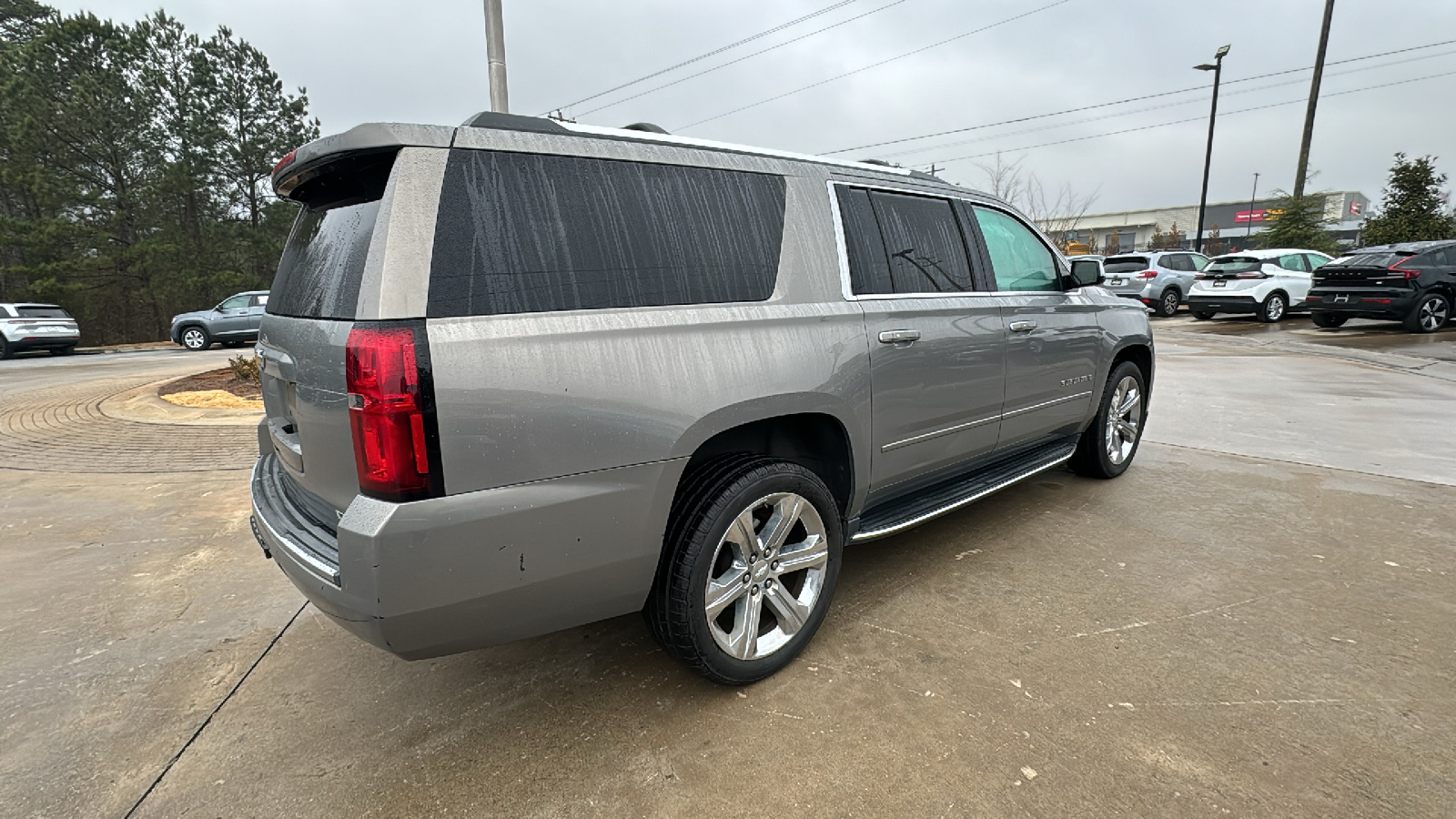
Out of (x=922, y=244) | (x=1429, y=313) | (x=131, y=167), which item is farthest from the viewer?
(x=131, y=167)

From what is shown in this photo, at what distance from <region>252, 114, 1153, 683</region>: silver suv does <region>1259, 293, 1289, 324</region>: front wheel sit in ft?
56.3

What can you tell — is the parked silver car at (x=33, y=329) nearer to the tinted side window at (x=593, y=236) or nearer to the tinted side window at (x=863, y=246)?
the tinted side window at (x=593, y=236)

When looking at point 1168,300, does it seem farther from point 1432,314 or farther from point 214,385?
point 214,385

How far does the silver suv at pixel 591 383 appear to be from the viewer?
1.78 meters

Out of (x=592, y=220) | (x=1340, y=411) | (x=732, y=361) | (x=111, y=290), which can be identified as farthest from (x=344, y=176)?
(x=111, y=290)

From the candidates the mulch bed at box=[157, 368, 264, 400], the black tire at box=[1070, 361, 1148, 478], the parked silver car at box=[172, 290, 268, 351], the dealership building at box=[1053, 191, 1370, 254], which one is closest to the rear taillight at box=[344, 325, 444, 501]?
the black tire at box=[1070, 361, 1148, 478]

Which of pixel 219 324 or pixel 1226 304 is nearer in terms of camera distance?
pixel 1226 304

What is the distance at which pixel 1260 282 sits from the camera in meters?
15.9

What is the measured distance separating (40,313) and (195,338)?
2992 millimetres

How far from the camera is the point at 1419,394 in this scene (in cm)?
762

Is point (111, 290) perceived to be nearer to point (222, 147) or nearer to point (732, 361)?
point (222, 147)

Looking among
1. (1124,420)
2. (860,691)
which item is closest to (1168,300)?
(1124,420)

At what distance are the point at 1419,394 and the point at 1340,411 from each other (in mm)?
1824

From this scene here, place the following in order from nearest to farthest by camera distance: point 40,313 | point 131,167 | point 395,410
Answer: point 395,410 → point 40,313 → point 131,167
